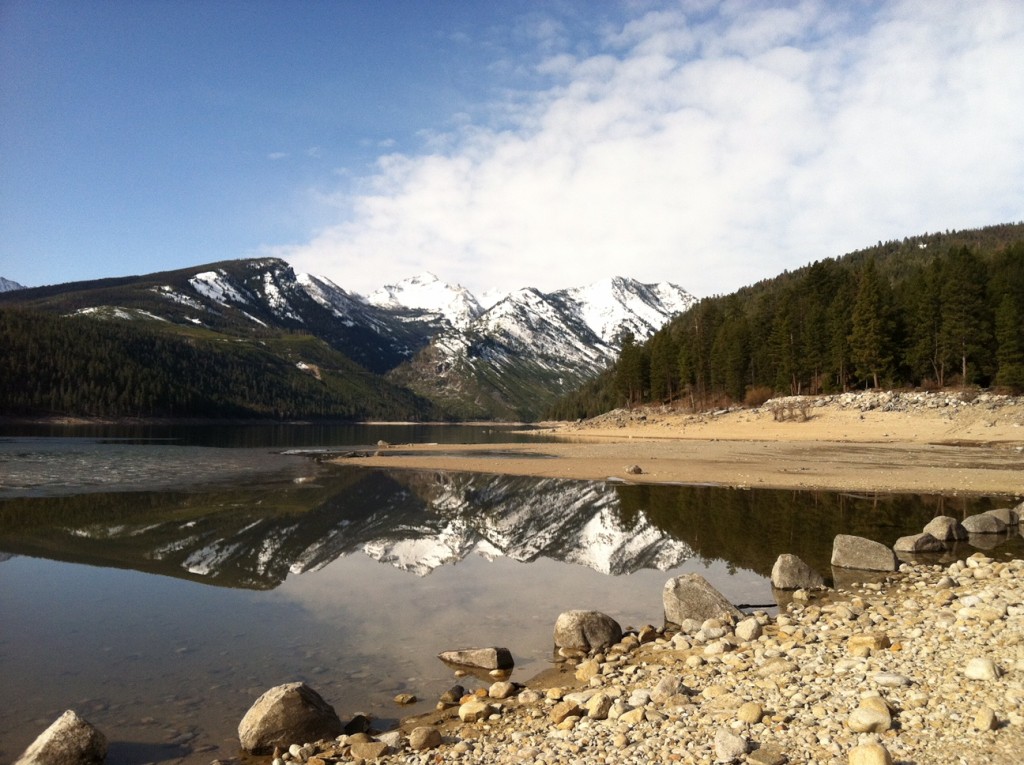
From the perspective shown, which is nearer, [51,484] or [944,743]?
[944,743]

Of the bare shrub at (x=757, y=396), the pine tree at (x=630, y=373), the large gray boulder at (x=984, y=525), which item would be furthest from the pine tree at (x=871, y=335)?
the large gray boulder at (x=984, y=525)

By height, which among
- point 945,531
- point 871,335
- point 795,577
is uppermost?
point 871,335

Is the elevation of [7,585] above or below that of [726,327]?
below

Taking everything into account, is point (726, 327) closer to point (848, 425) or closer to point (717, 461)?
point (848, 425)

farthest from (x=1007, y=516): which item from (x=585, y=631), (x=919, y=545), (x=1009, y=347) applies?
(x=1009, y=347)

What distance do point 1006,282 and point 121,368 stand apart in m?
233

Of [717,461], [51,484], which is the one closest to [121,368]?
[51,484]

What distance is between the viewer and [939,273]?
81812 millimetres

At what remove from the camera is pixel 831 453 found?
5166 cm

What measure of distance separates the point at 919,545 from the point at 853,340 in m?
70.9

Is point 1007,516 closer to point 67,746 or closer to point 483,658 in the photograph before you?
point 483,658

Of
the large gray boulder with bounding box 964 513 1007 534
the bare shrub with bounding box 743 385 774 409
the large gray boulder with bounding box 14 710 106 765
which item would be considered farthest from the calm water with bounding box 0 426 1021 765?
the bare shrub with bounding box 743 385 774 409

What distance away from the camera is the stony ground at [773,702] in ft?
21.8

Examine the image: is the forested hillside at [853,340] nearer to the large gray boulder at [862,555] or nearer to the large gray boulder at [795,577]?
the large gray boulder at [862,555]
